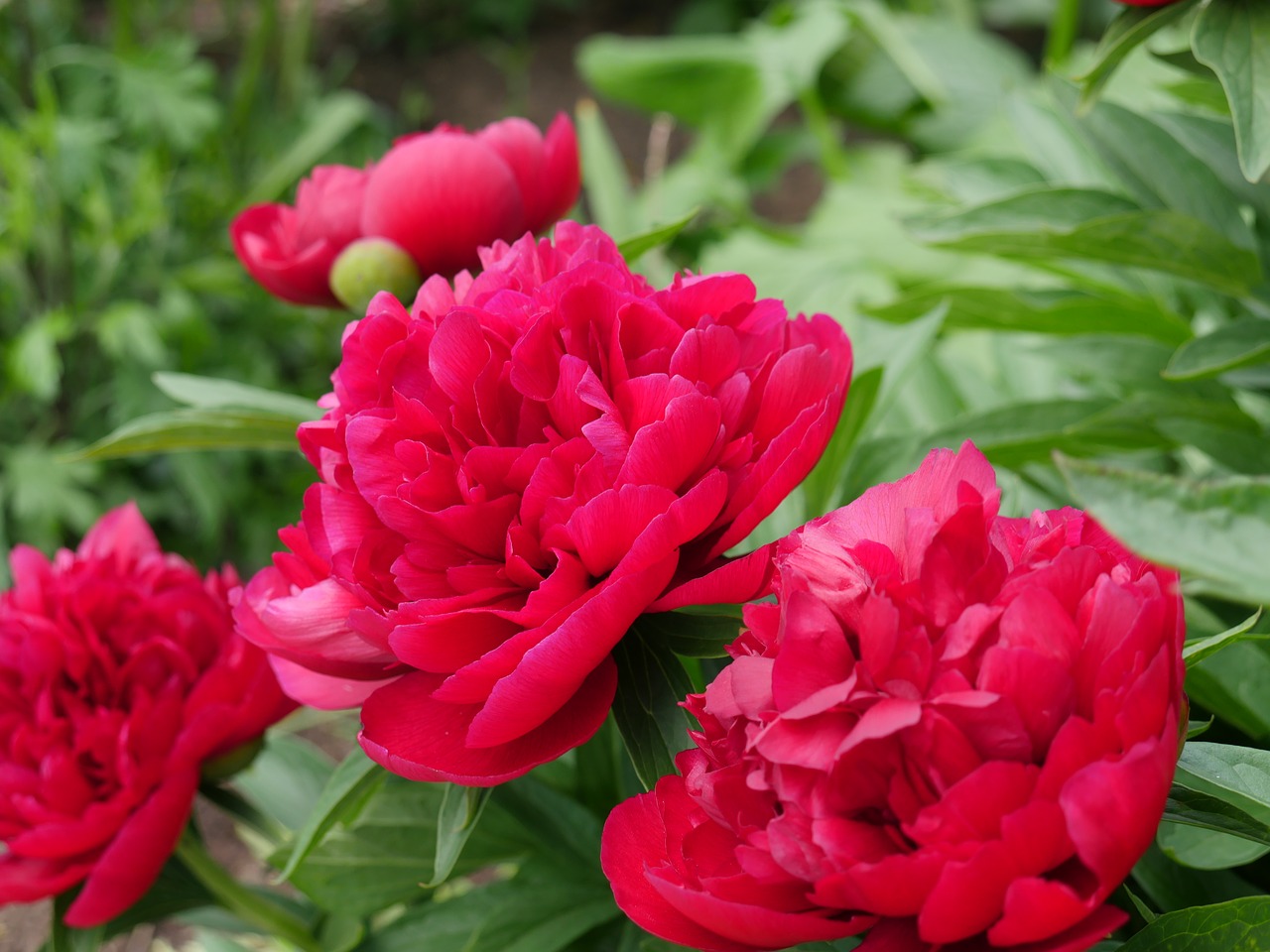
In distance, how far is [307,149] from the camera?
198 cm

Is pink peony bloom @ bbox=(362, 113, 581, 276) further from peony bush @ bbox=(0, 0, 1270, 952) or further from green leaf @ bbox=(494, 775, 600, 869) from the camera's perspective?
green leaf @ bbox=(494, 775, 600, 869)

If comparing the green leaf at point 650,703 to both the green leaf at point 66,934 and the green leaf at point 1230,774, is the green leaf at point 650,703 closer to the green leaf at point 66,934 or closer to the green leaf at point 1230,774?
the green leaf at point 1230,774

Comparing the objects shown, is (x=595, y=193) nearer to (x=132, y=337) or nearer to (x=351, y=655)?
(x=351, y=655)

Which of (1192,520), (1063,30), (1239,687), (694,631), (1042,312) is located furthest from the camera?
(1063,30)

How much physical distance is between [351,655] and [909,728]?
15 cm

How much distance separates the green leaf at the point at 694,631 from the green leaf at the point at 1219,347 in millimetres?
223

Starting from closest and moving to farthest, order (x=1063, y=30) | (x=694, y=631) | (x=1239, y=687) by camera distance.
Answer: (x=694, y=631)
(x=1239, y=687)
(x=1063, y=30)

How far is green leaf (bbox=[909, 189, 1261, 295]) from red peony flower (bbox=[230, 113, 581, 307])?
0.15 meters

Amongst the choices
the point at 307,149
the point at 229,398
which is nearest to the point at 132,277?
the point at 307,149

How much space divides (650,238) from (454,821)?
0.20 meters

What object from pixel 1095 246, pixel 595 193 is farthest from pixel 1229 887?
pixel 595 193

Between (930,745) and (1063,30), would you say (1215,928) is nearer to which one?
(930,745)

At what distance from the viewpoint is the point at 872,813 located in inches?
9.4

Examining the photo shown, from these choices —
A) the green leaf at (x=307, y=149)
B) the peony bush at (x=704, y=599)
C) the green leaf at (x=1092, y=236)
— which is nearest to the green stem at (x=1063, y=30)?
the peony bush at (x=704, y=599)
